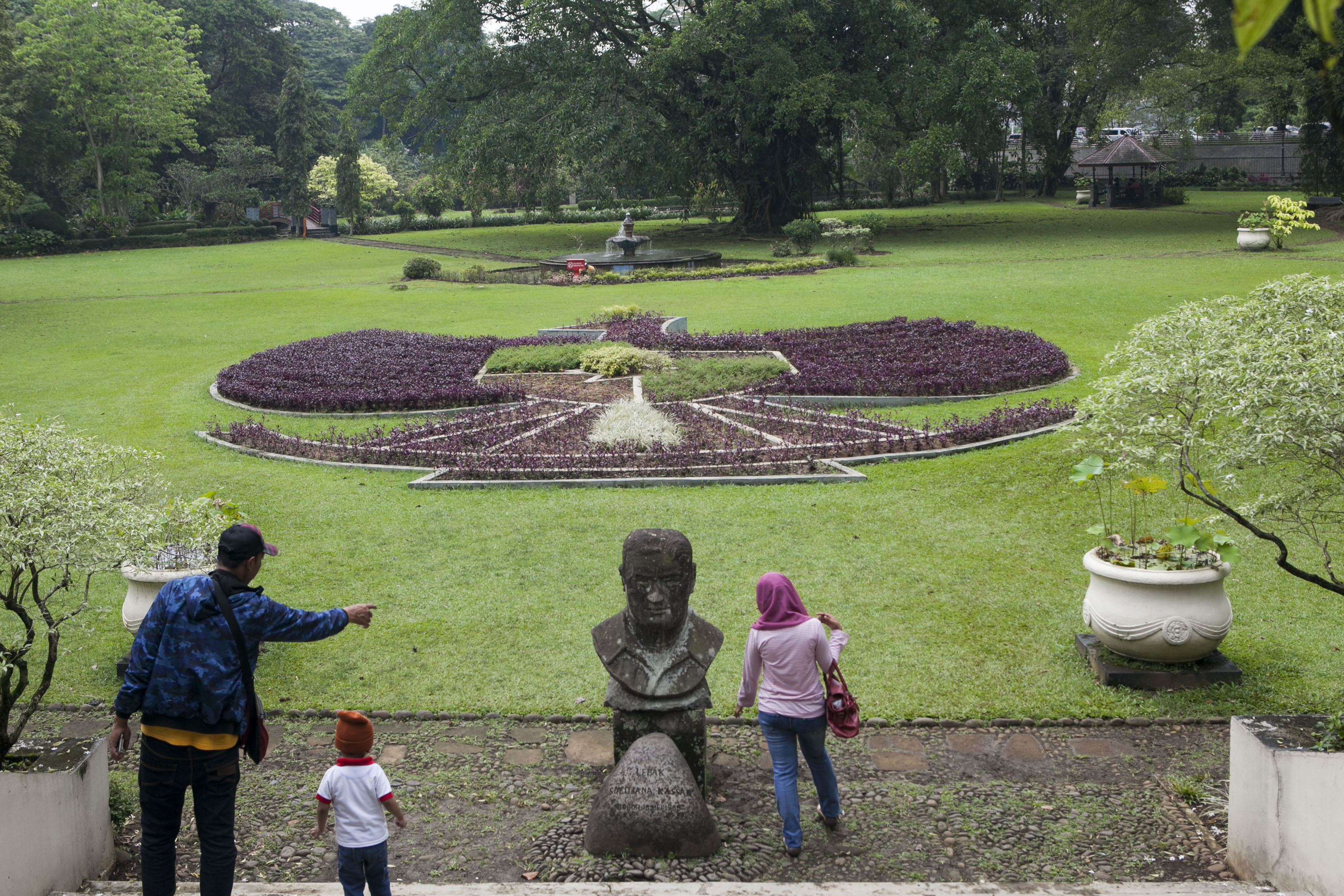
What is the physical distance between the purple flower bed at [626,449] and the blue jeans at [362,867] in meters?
6.99

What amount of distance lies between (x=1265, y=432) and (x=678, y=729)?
10.8 ft

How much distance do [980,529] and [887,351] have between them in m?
7.21

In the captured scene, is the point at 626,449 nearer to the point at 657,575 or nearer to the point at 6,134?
the point at 657,575

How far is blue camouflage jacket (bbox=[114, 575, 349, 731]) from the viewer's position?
4.36 meters

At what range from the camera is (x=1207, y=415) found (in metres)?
6.40

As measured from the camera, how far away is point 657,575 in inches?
207

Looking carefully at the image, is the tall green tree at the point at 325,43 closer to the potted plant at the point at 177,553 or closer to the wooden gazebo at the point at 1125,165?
the wooden gazebo at the point at 1125,165

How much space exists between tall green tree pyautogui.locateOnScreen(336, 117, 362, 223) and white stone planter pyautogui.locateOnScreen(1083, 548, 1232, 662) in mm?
55414

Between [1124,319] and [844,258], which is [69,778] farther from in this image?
[844,258]

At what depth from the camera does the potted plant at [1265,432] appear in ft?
15.1

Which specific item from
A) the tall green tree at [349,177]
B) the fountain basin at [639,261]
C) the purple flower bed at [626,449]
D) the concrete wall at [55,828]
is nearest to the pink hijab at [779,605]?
the concrete wall at [55,828]

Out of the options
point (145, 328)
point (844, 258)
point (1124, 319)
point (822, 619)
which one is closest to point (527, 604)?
point (822, 619)

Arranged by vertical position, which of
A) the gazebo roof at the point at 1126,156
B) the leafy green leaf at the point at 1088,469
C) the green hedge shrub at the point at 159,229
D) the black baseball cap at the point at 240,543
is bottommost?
the leafy green leaf at the point at 1088,469

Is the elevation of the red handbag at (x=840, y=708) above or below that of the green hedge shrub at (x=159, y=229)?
below
